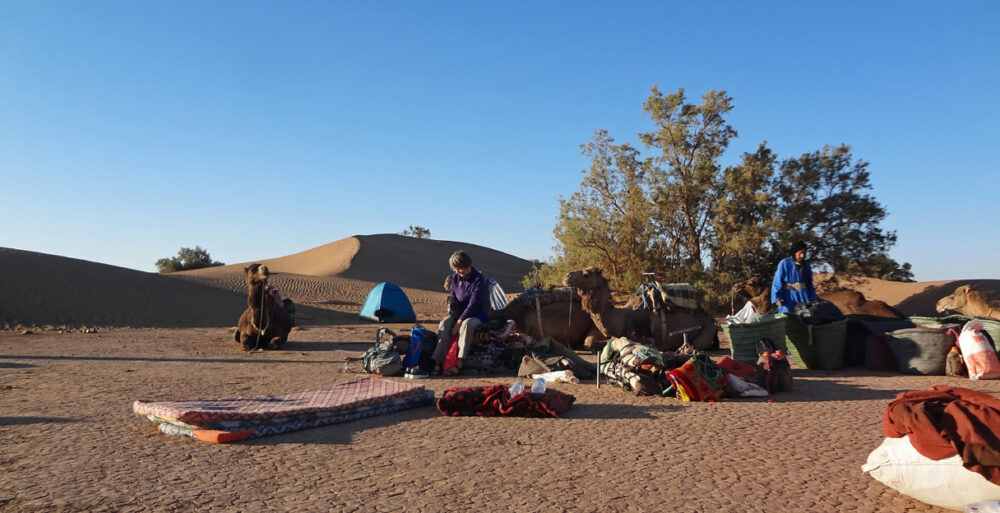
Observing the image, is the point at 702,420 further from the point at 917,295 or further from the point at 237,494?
the point at 917,295

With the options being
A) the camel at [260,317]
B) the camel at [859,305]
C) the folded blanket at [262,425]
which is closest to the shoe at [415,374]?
the folded blanket at [262,425]

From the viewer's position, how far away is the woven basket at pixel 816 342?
9.10 meters

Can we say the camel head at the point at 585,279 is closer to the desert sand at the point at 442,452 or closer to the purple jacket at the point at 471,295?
the purple jacket at the point at 471,295

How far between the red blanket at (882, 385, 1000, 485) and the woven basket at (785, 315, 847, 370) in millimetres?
5467

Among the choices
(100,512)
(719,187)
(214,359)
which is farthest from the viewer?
(719,187)

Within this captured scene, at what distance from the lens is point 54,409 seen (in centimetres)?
645

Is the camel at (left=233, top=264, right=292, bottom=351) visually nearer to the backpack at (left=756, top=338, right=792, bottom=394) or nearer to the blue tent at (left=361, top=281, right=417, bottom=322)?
the blue tent at (left=361, top=281, right=417, bottom=322)

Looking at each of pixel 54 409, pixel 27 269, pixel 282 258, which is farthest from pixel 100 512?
pixel 282 258

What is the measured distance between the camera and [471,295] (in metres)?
9.00

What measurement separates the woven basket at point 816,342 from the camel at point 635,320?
1.62 meters

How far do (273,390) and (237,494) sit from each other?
3748 mm

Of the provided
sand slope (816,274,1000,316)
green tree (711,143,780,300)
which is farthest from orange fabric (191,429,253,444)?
sand slope (816,274,1000,316)

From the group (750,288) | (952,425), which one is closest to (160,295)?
(750,288)

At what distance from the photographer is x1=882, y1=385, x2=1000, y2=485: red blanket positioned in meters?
3.24
